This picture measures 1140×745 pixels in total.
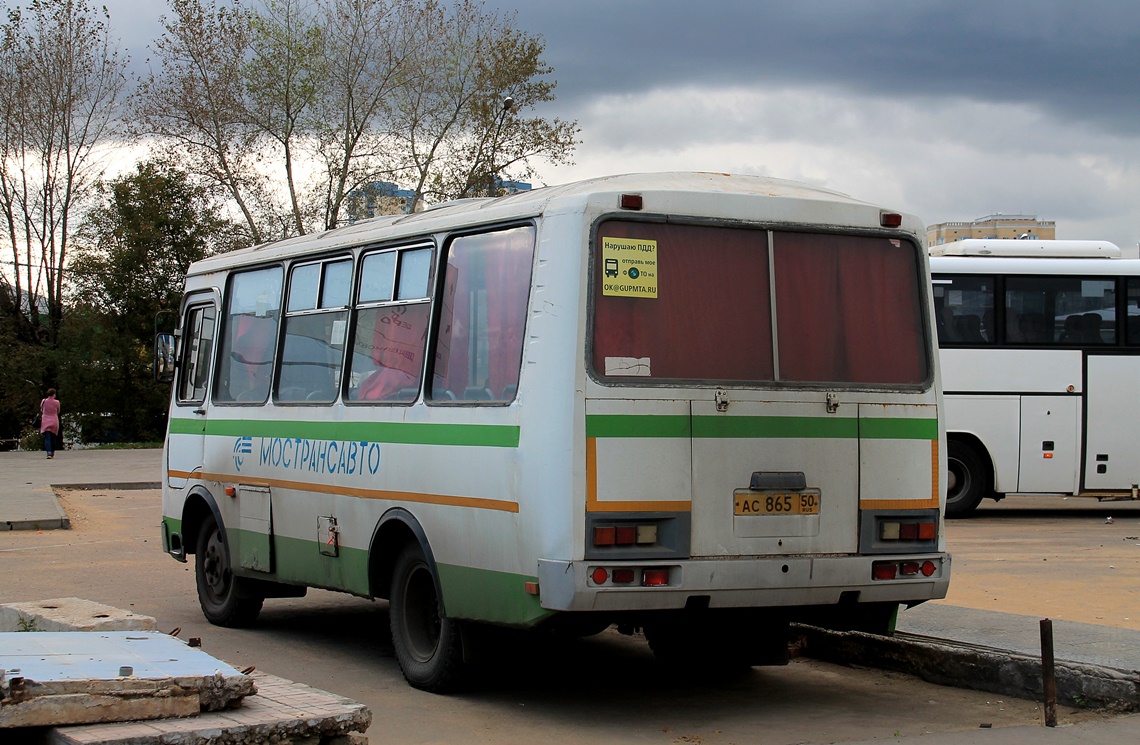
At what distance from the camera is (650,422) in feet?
23.2

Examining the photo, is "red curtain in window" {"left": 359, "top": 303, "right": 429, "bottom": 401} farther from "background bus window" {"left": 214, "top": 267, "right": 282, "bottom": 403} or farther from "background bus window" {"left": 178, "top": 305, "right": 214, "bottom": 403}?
"background bus window" {"left": 178, "top": 305, "right": 214, "bottom": 403}

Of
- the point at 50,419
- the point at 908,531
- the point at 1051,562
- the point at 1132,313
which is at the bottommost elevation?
the point at 1051,562

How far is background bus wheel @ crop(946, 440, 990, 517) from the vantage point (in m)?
19.8

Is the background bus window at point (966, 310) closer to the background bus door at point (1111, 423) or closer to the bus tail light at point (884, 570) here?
the background bus door at point (1111, 423)

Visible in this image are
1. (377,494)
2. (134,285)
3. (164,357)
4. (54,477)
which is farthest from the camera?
(134,285)

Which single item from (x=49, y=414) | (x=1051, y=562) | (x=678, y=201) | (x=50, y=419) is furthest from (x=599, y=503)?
(x=50, y=419)

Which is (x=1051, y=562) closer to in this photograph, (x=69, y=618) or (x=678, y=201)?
(x=678, y=201)

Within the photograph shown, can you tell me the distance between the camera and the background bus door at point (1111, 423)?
773 inches

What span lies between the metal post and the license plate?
1290 millimetres

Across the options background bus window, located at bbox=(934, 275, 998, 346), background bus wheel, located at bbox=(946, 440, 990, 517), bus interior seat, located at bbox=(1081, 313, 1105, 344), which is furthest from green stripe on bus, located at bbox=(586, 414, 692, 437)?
bus interior seat, located at bbox=(1081, 313, 1105, 344)

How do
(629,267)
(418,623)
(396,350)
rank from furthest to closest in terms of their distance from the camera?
(396,350) < (418,623) < (629,267)

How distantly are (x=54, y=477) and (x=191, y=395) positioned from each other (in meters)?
19.2

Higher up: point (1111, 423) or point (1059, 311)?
point (1059, 311)

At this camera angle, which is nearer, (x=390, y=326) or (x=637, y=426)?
(x=637, y=426)
